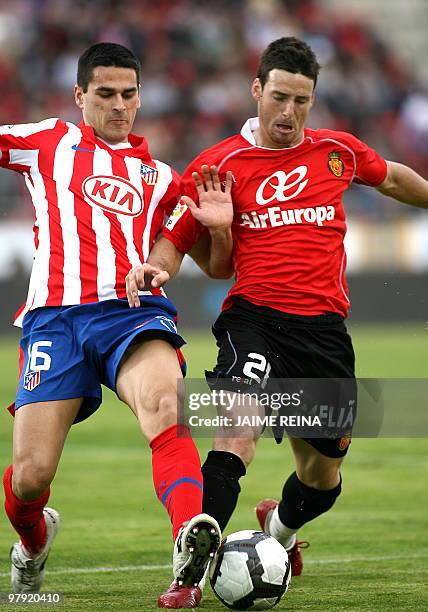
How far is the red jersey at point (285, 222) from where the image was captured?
541cm

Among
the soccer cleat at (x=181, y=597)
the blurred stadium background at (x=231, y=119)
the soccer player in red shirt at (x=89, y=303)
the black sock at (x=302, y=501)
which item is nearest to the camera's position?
the soccer cleat at (x=181, y=597)

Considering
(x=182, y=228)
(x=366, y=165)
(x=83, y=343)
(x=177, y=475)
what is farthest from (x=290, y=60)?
(x=177, y=475)

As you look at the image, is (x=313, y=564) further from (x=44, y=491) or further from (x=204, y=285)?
(x=204, y=285)

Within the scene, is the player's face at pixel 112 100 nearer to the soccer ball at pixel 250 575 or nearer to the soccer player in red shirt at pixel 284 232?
the soccer player in red shirt at pixel 284 232

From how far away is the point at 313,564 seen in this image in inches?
233

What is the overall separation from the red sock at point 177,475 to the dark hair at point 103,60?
5.54 ft

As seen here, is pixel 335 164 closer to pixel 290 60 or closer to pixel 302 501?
pixel 290 60

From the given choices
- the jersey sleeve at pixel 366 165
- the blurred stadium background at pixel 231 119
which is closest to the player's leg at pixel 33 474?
the jersey sleeve at pixel 366 165

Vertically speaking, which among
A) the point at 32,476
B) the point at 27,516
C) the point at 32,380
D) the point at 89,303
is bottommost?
the point at 27,516

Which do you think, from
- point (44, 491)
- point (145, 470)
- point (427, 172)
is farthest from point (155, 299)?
point (427, 172)

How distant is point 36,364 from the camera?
16.5 feet

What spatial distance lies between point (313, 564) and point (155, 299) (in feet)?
5.62

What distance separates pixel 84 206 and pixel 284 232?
36.5 inches

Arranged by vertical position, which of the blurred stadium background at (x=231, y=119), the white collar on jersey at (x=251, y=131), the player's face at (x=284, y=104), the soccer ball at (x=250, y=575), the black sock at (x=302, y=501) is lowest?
the blurred stadium background at (x=231, y=119)
